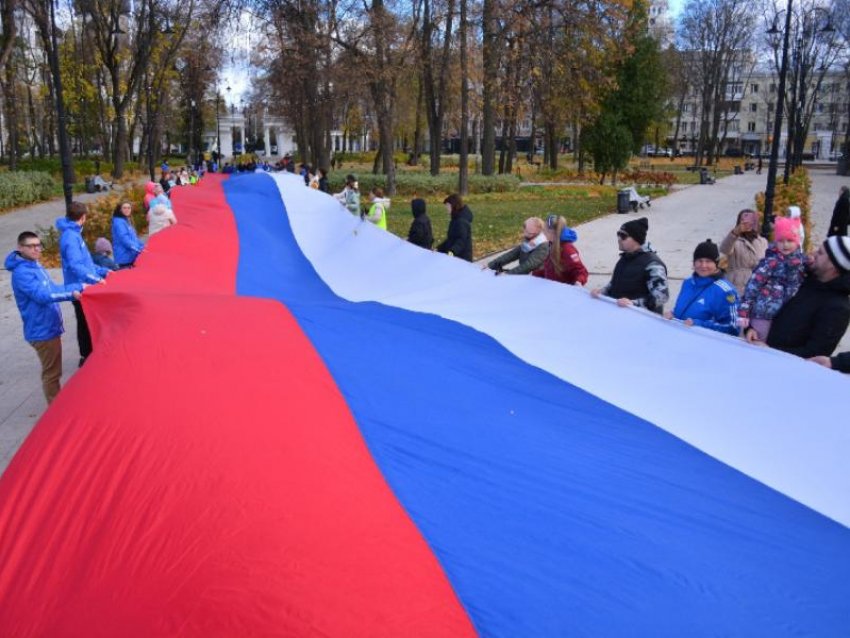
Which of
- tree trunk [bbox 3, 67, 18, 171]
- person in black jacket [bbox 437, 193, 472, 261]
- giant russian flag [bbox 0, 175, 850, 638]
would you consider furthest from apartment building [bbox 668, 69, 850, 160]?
giant russian flag [bbox 0, 175, 850, 638]

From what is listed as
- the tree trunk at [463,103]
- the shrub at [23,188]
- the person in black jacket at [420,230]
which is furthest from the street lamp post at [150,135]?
the person in black jacket at [420,230]

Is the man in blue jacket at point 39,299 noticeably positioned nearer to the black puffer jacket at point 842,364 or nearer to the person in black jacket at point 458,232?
the person in black jacket at point 458,232

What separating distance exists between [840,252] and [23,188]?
98.9 feet

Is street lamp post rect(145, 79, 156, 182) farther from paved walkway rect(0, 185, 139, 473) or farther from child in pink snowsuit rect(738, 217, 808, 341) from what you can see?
child in pink snowsuit rect(738, 217, 808, 341)

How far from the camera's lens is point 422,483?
3.14 metres

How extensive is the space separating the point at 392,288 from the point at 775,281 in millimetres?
3532

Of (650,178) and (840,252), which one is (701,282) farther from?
(650,178)

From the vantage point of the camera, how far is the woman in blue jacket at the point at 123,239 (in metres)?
8.55

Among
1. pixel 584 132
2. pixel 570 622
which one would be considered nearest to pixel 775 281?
pixel 570 622

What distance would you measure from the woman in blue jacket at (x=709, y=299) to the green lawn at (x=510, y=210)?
999 cm

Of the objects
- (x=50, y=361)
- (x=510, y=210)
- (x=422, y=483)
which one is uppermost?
(x=422, y=483)

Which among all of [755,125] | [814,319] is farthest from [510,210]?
[755,125]

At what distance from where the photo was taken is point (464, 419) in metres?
→ 3.77

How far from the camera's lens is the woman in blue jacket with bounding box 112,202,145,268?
8547 mm
